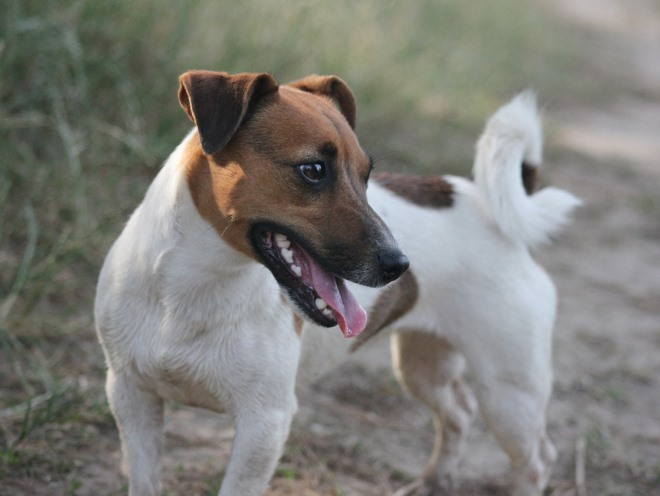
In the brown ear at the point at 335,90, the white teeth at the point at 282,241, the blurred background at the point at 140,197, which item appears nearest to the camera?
the white teeth at the point at 282,241

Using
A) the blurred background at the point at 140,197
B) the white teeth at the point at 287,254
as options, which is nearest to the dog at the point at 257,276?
the white teeth at the point at 287,254

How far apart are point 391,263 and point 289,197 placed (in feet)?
1.18

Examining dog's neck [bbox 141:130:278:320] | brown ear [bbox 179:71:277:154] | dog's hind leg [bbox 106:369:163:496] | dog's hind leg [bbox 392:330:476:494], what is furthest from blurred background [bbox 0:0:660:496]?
brown ear [bbox 179:71:277:154]

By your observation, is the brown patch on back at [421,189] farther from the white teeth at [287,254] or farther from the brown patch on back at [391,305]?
the white teeth at [287,254]

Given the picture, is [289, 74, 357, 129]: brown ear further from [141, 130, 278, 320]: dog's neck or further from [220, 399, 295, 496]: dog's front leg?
[220, 399, 295, 496]: dog's front leg

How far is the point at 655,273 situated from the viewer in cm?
732

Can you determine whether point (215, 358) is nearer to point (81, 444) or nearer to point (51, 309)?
point (81, 444)

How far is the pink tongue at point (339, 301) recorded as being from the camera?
287 centimetres

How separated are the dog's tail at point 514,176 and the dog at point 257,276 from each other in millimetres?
260

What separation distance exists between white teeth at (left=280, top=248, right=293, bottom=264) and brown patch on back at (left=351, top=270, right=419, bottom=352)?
841mm

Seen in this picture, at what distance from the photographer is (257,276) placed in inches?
123

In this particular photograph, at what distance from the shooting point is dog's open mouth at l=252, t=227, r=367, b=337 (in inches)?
112

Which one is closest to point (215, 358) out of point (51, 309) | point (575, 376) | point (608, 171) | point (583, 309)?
point (51, 309)

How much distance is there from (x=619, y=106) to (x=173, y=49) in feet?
27.3
